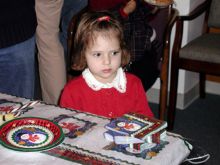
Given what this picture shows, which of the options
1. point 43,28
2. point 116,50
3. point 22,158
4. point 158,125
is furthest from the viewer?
point 43,28

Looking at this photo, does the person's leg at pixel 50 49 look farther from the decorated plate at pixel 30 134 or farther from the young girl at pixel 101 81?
the decorated plate at pixel 30 134

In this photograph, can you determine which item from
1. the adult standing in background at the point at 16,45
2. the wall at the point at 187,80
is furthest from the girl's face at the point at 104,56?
the wall at the point at 187,80

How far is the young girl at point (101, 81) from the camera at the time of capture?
5.26 feet

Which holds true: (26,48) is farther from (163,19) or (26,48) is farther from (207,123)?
(207,123)

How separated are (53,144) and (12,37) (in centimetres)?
71

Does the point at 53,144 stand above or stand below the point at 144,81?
above

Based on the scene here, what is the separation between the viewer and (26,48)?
1798 mm

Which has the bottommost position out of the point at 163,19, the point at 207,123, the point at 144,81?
the point at 207,123

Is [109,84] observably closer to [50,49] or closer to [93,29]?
[93,29]

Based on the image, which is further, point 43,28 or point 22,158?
point 43,28

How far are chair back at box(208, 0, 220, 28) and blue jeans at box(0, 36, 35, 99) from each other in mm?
1534

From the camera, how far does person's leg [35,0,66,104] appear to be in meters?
2.02

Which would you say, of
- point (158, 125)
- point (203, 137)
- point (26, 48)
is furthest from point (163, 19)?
point (158, 125)

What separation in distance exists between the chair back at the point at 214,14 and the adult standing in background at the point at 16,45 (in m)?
1.52
